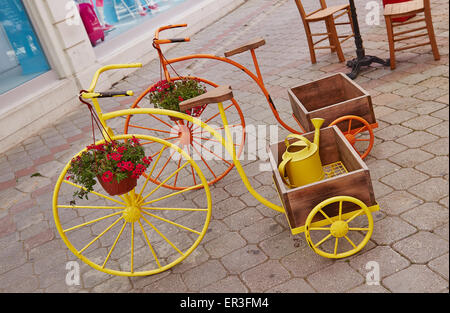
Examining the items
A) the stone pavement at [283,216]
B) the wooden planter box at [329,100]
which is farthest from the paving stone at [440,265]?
the wooden planter box at [329,100]

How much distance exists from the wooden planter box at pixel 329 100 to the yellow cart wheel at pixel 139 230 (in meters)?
1.02

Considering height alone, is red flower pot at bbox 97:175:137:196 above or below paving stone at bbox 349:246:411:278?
above

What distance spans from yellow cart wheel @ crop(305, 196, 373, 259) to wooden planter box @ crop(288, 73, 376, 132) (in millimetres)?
942

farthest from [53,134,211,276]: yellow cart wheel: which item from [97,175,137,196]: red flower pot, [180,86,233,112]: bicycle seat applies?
[180,86,233,112]: bicycle seat

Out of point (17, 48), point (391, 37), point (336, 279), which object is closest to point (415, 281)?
point (336, 279)

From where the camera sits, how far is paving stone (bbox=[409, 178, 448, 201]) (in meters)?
3.27

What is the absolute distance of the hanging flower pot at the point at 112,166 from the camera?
2951 mm

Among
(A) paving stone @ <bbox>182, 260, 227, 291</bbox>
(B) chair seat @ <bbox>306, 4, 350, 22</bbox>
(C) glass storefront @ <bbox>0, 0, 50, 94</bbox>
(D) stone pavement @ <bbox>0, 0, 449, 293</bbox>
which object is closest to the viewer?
(D) stone pavement @ <bbox>0, 0, 449, 293</bbox>

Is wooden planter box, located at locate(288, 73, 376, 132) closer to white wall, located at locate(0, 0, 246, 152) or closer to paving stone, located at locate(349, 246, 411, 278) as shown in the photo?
paving stone, located at locate(349, 246, 411, 278)

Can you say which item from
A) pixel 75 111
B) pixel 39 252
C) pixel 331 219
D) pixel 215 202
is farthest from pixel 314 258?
pixel 75 111

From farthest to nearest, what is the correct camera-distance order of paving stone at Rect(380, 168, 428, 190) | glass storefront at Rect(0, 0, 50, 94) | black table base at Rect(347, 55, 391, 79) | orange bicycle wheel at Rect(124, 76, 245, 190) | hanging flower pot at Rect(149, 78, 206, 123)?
glass storefront at Rect(0, 0, 50, 94)
black table base at Rect(347, 55, 391, 79)
orange bicycle wheel at Rect(124, 76, 245, 190)
hanging flower pot at Rect(149, 78, 206, 123)
paving stone at Rect(380, 168, 428, 190)

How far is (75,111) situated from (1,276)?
12.7 ft

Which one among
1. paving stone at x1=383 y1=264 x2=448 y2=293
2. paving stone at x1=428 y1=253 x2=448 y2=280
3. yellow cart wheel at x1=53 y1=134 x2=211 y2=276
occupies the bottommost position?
paving stone at x1=383 y1=264 x2=448 y2=293

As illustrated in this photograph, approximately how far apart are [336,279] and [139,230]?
1.73 m
